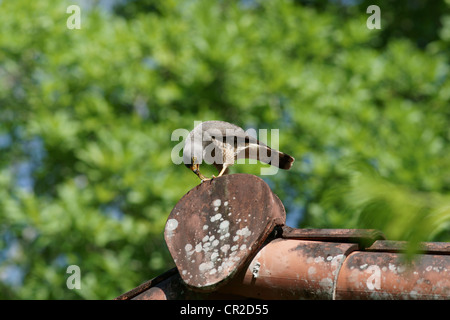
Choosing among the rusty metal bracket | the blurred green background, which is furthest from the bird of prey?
the blurred green background

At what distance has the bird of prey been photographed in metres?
4.30

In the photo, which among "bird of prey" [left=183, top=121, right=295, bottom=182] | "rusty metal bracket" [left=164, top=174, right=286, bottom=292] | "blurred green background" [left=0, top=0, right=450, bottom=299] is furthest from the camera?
"blurred green background" [left=0, top=0, right=450, bottom=299]

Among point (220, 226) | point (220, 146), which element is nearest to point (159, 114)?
point (220, 146)

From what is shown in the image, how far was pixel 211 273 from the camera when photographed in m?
2.58

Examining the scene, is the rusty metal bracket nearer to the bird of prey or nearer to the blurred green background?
the bird of prey

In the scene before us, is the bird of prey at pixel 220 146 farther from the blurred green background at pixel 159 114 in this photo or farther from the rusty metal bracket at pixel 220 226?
the blurred green background at pixel 159 114

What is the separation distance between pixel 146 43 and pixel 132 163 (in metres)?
2.26

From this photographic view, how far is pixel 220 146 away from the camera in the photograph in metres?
4.37

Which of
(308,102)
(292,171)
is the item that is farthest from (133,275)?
(308,102)

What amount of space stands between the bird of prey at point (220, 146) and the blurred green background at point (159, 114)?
286cm

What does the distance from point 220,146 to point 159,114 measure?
15.0 ft

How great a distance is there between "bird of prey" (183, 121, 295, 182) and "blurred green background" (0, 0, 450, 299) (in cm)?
286

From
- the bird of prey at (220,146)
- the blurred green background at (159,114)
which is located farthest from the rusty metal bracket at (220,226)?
the blurred green background at (159,114)

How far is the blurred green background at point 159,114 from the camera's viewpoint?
7715 millimetres
